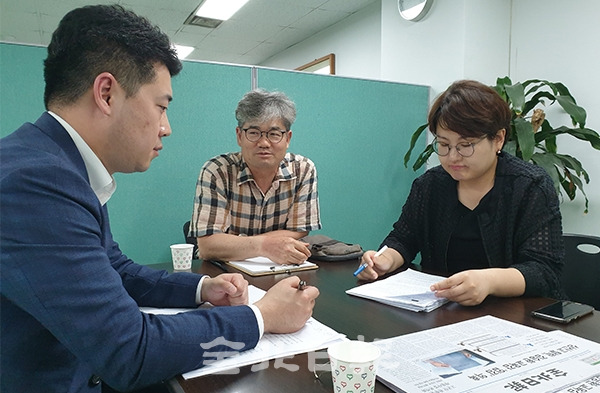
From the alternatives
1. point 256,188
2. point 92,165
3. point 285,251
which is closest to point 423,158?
point 256,188

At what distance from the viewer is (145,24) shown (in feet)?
2.62

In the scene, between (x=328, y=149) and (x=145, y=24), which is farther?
(x=328, y=149)

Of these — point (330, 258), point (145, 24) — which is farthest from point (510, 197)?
point (145, 24)

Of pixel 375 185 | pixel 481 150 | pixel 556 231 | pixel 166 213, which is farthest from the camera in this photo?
pixel 375 185

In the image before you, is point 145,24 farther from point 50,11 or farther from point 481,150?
point 50,11

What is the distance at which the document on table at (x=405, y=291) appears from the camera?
0.99 meters

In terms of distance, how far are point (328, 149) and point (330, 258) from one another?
52.5 inches

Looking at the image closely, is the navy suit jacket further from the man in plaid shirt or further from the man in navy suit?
the man in plaid shirt

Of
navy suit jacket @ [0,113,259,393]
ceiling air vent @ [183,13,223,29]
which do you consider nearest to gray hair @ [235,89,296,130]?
navy suit jacket @ [0,113,259,393]

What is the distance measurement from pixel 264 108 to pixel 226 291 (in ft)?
2.86

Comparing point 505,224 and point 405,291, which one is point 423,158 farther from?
point 405,291

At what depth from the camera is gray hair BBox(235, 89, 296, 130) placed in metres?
1.63

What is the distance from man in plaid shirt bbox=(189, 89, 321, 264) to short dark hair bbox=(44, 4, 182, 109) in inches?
31.9

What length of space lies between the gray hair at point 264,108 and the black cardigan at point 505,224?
0.57m
